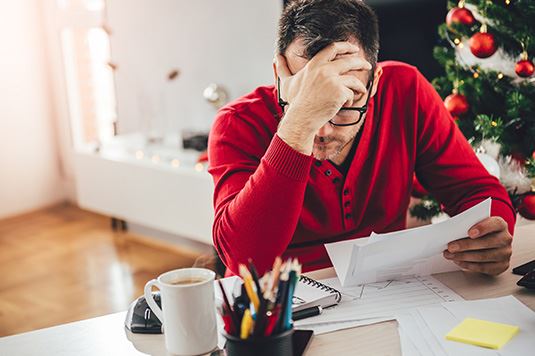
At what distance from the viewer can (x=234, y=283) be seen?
1.23m

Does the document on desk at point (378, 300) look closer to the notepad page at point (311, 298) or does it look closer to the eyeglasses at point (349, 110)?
the notepad page at point (311, 298)

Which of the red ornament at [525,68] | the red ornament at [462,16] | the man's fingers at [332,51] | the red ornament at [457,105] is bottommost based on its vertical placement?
the red ornament at [457,105]

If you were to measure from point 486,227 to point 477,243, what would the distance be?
34 mm

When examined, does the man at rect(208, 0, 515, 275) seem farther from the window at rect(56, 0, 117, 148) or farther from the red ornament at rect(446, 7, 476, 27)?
the window at rect(56, 0, 117, 148)

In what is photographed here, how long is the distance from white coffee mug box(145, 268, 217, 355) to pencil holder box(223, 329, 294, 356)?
0.27 feet

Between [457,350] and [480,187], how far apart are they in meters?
0.60

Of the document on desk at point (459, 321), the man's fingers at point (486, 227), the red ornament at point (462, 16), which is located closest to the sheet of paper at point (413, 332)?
the document on desk at point (459, 321)

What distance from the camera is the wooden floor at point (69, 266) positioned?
288 cm

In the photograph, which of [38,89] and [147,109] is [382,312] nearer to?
[147,109]

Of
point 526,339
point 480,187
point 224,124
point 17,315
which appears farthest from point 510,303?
point 17,315

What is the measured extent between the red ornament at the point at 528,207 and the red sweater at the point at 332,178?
361 millimetres

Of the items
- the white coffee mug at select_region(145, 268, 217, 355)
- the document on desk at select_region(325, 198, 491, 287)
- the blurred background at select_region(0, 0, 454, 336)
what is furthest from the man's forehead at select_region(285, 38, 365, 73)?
the blurred background at select_region(0, 0, 454, 336)

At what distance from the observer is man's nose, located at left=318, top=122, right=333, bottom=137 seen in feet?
4.22

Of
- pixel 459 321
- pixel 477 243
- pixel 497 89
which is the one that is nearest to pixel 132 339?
pixel 459 321
